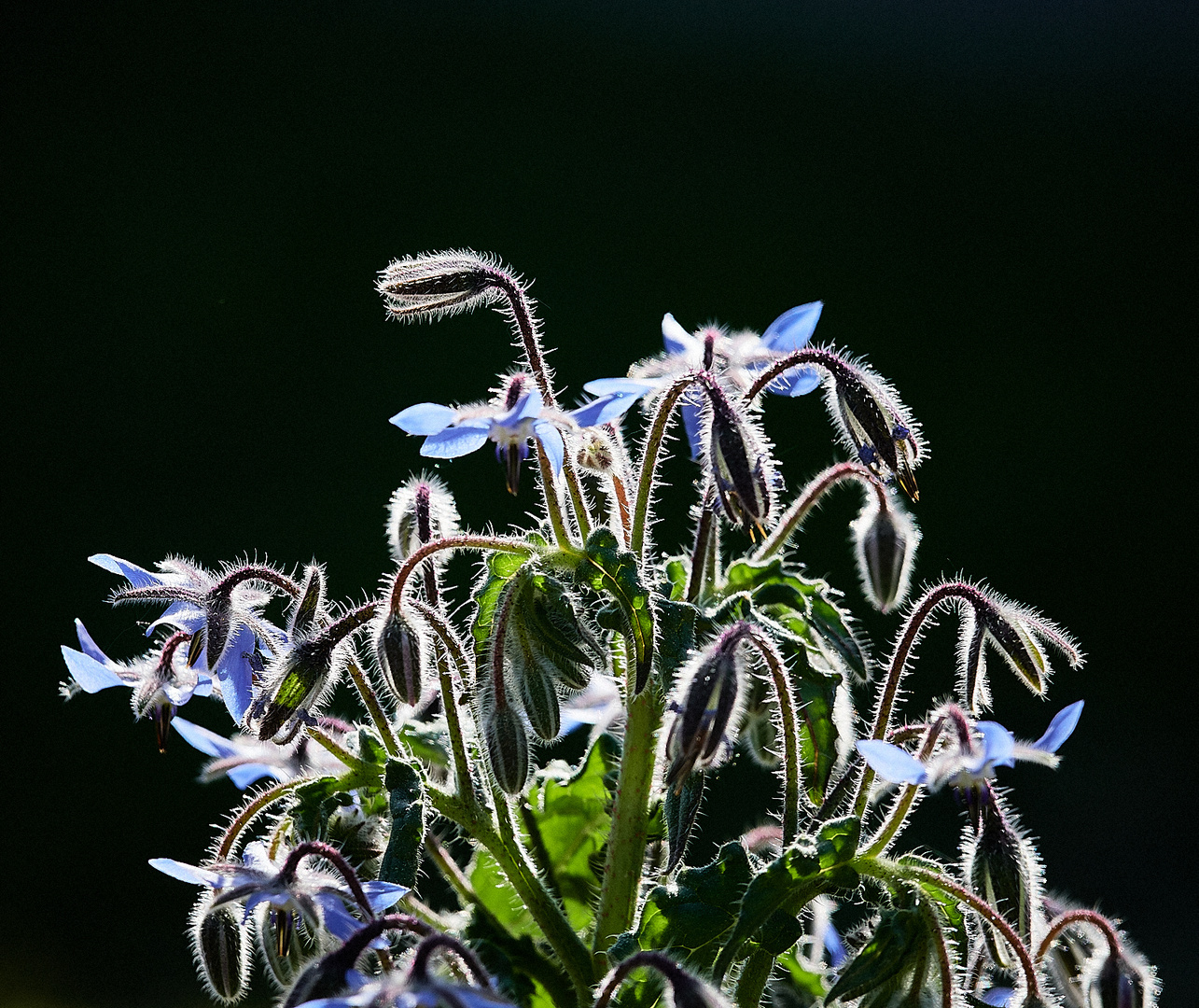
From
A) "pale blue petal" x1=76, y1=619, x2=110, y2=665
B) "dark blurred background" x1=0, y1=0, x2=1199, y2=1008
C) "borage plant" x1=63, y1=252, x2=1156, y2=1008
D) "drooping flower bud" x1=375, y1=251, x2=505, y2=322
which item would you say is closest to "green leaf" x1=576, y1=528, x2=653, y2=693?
"borage plant" x1=63, y1=252, x2=1156, y2=1008

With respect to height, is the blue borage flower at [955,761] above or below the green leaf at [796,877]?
above

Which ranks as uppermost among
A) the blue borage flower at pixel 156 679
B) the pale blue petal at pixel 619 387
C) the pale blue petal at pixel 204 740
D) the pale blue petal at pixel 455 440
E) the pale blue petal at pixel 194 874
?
the pale blue petal at pixel 619 387

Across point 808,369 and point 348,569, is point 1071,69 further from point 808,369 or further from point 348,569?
point 808,369

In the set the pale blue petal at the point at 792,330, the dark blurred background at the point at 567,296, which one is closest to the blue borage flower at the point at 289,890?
the pale blue petal at the point at 792,330

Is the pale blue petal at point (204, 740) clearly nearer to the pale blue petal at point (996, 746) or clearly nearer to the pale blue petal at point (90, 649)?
the pale blue petal at point (90, 649)

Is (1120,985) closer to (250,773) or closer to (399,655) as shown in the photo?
(399,655)

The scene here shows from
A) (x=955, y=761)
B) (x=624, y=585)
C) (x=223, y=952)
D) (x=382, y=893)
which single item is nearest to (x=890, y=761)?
(x=955, y=761)

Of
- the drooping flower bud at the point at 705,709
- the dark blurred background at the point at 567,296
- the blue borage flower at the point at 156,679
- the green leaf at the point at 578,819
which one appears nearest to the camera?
the drooping flower bud at the point at 705,709

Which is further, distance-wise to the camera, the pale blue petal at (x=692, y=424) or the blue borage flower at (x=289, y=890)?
the pale blue petal at (x=692, y=424)
